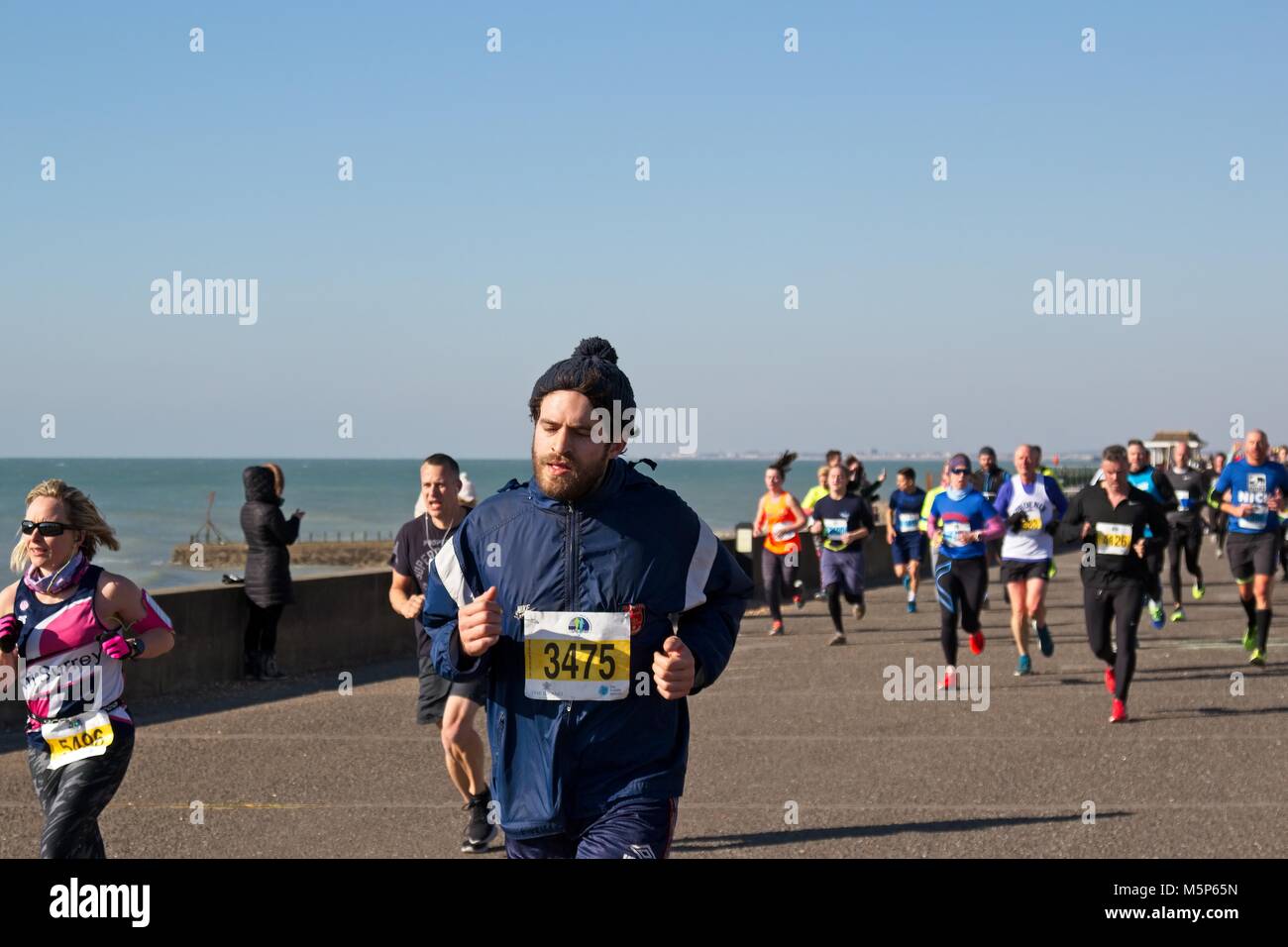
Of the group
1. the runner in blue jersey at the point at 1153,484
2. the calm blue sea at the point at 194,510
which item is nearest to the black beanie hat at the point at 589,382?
the runner in blue jersey at the point at 1153,484

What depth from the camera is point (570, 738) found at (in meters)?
4.39

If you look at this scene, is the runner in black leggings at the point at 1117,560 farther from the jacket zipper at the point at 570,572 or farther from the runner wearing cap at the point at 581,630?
the jacket zipper at the point at 570,572

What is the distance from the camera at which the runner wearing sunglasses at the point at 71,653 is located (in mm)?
5801

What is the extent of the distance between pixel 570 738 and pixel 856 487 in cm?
1829

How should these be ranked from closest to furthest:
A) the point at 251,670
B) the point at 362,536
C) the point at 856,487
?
the point at 251,670
the point at 856,487
the point at 362,536

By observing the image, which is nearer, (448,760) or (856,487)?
(448,760)

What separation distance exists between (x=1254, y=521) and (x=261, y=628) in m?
9.15

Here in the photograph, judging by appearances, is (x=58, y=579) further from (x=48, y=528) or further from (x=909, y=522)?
(x=909, y=522)

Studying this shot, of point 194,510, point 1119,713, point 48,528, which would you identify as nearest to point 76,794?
point 48,528

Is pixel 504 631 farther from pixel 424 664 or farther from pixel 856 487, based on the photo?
pixel 856 487

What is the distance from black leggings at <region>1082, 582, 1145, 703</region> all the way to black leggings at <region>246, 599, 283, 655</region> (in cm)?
680
